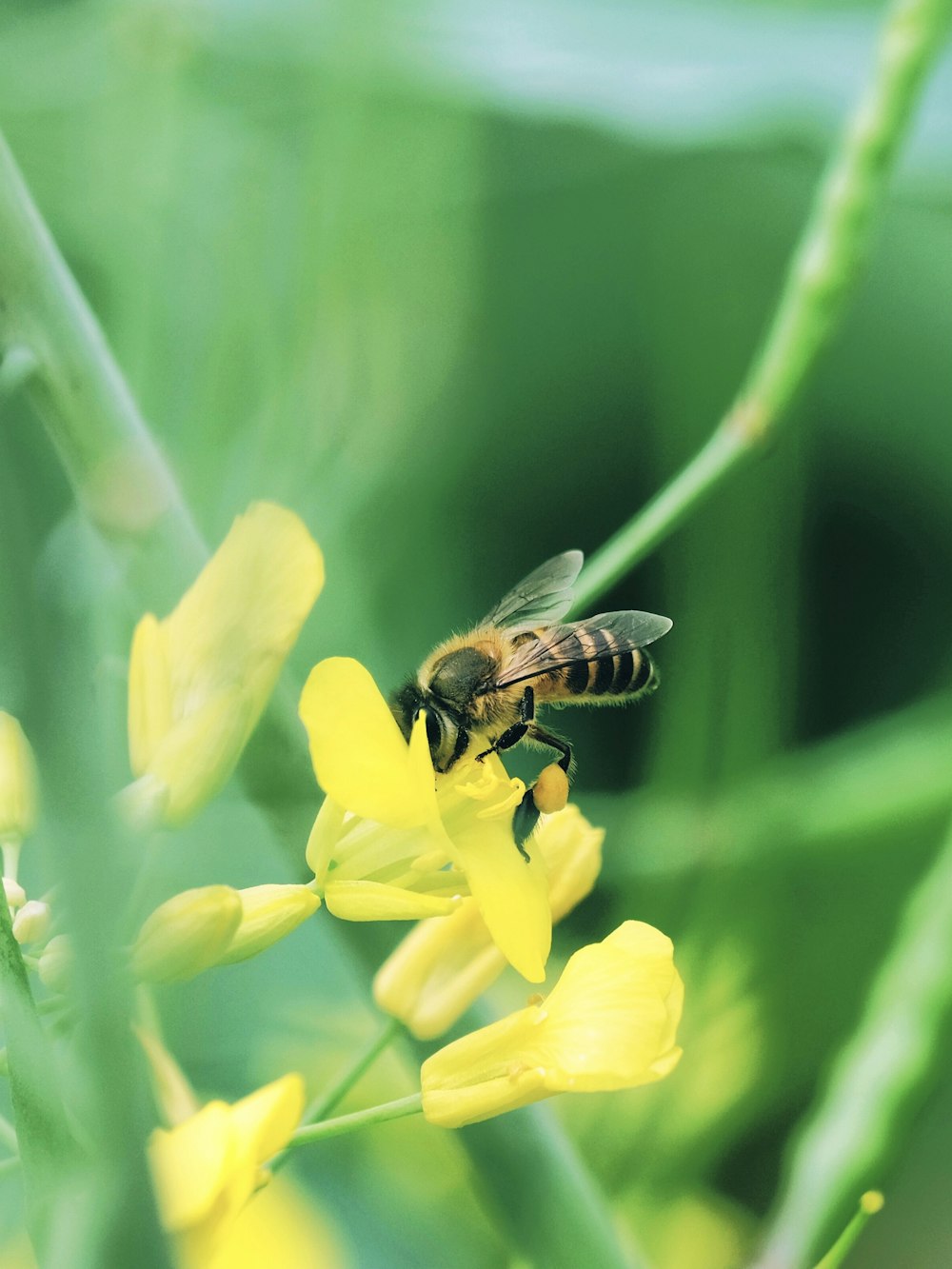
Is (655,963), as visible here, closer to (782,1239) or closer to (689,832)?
(782,1239)

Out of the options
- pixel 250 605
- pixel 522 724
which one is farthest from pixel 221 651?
pixel 522 724

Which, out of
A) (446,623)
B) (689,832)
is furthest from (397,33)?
(689,832)

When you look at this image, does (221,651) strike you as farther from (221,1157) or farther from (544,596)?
(544,596)

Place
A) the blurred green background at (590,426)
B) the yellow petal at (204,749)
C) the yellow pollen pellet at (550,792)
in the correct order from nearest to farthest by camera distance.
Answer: the yellow petal at (204,749), the yellow pollen pellet at (550,792), the blurred green background at (590,426)

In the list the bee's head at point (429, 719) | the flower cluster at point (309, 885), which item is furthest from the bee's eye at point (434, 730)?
the flower cluster at point (309, 885)

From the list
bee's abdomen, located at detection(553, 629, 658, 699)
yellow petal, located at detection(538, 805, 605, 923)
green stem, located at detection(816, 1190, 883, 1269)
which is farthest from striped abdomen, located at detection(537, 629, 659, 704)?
green stem, located at detection(816, 1190, 883, 1269)

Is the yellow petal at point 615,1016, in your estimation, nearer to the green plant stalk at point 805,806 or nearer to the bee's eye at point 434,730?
the bee's eye at point 434,730
